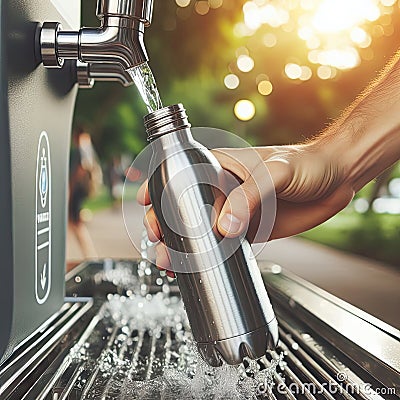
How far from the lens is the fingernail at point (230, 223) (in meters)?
0.56

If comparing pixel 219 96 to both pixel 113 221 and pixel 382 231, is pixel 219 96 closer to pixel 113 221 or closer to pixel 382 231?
pixel 382 231

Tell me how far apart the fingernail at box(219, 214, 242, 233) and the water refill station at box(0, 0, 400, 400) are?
0.49 ft

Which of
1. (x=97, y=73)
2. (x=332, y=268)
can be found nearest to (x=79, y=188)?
(x=332, y=268)

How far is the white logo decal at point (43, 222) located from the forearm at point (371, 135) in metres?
0.29

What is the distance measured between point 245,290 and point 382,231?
17.6 feet

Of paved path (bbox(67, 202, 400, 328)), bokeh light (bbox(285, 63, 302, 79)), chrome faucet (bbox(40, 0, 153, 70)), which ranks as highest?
bokeh light (bbox(285, 63, 302, 79))

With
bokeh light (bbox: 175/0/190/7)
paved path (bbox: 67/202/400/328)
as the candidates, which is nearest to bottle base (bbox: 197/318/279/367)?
paved path (bbox: 67/202/400/328)

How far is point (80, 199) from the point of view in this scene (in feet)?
15.9

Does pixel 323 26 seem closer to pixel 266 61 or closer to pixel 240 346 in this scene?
pixel 266 61

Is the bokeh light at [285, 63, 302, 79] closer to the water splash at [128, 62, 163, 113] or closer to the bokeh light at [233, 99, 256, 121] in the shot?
the bokeh light at [233, 99, 256, 121]

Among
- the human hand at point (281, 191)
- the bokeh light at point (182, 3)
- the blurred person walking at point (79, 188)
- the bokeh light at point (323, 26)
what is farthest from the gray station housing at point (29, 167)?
the bokeh light at point (182, 3)

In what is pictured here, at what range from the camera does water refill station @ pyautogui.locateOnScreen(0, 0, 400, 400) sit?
62 centimetres

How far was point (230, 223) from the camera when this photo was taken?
562 millimetres

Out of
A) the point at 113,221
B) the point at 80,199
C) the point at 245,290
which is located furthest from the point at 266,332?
the point at 113,221
